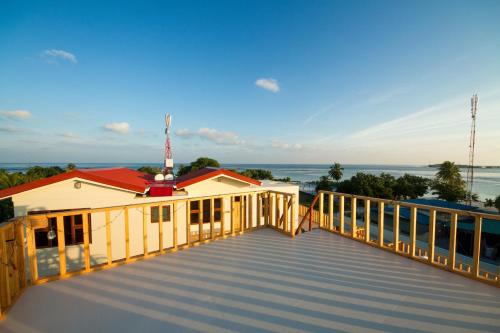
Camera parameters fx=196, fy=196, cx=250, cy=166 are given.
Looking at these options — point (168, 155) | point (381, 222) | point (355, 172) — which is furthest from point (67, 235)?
point (355, 172)

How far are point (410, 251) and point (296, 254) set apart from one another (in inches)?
75.6

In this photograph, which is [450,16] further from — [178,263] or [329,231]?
[178,263]

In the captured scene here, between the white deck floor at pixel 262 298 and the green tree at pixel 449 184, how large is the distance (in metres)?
29.7

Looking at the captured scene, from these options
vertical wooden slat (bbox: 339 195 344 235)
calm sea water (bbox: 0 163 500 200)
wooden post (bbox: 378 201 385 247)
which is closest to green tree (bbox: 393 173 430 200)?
calm sea water (bbox: 0 163 500 200)

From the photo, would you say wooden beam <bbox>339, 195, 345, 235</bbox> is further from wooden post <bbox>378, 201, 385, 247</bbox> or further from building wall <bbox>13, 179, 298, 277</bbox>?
building wall <bbox>13, 179, 298, 277</bbox>

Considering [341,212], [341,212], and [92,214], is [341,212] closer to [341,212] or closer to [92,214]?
[341,212]

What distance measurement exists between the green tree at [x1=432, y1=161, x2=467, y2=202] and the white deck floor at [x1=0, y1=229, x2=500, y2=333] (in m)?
29.7

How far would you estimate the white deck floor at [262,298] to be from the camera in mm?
1886

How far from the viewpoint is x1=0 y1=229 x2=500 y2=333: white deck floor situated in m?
1.89

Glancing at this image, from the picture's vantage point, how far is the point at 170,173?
8.49 m

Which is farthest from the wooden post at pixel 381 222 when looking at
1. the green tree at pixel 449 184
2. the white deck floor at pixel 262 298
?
the green tree at pixel 449 184

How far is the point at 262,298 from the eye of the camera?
2.29m

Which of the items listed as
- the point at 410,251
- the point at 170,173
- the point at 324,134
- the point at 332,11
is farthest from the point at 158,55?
the point at 324,134

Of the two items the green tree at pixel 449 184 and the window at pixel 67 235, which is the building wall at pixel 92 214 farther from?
the green tree at pixel 449 184
